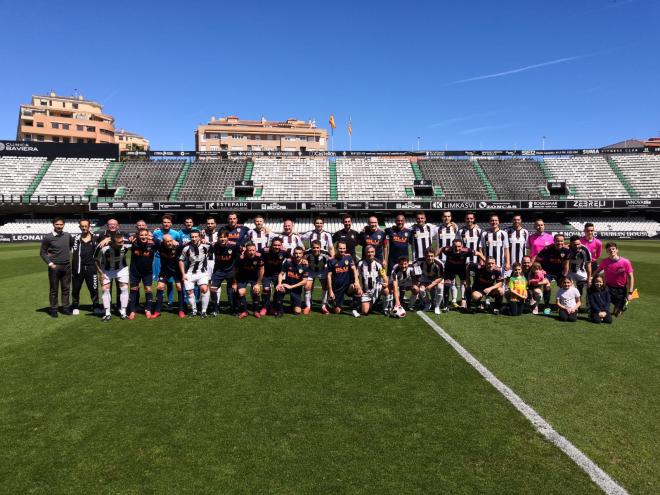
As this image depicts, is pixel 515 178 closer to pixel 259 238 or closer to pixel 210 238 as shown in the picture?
pixel 259 238

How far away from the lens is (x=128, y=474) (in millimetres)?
3506

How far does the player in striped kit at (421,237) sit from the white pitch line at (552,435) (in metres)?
3.96

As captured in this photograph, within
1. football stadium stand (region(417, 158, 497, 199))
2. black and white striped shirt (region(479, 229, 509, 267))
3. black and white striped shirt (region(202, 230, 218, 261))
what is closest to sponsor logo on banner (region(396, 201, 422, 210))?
football stadium stand (region(417, 158, 497, 199))

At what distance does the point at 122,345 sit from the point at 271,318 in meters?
2.97

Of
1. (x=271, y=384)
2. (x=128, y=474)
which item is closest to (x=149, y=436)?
(x=128, y=474)

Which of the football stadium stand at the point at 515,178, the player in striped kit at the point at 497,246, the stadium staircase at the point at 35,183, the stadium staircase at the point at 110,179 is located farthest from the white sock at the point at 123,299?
the football stadium stand at the point at 515,178

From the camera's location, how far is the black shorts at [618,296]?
9.05 meters

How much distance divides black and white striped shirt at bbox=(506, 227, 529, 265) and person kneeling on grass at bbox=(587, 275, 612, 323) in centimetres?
175

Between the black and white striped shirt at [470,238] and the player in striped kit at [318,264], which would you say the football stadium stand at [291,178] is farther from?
the black and white striped shirt at [470,238]

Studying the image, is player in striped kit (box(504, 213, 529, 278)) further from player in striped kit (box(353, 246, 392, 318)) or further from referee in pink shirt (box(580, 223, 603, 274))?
player in striped kit (box(353, 246, 392, 318))

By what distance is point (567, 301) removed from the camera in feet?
29.2

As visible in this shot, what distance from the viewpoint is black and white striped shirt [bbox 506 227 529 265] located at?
10107 millimetres

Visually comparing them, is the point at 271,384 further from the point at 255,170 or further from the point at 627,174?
the point at 627,174

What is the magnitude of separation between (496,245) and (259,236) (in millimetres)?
5757
